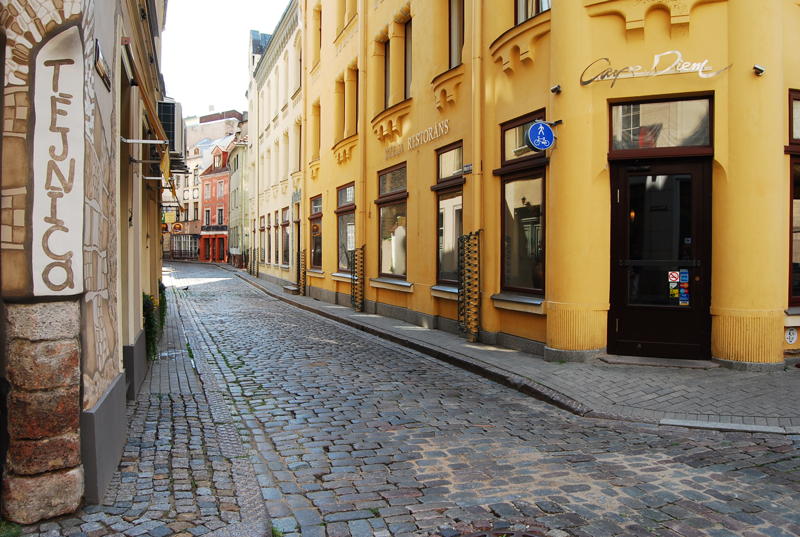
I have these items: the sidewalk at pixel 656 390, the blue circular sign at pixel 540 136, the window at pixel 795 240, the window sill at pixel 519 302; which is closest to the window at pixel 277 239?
the window sill at pixel 519 302

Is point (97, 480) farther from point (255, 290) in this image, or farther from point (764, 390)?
point (255, 290)

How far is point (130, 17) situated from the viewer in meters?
7.20

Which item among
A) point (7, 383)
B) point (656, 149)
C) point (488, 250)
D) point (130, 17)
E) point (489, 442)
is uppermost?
point (130, 17)

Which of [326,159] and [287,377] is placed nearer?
[287,377]

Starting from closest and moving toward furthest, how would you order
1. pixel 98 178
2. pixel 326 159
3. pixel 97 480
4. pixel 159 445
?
pixel 97 480 < pixel 98 178 < pixel 159 445 < pixel 326 159

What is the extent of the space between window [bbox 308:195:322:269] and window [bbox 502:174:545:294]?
11883 millimetres

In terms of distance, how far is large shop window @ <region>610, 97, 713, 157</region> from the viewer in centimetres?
812

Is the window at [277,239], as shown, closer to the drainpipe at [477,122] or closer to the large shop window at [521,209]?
the drainpipe at [477,122]

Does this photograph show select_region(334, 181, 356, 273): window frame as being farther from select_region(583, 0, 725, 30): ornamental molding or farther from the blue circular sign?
select_region(583, 0, 725, 30): ornamental molding

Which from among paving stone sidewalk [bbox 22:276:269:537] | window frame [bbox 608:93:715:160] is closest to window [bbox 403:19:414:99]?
window frame [bbox 608:93:715:160]

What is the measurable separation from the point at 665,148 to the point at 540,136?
160 cm

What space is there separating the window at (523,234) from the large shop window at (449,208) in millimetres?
1388

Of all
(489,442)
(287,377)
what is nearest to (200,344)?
(287,377)

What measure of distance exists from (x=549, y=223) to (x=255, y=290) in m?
20.0
